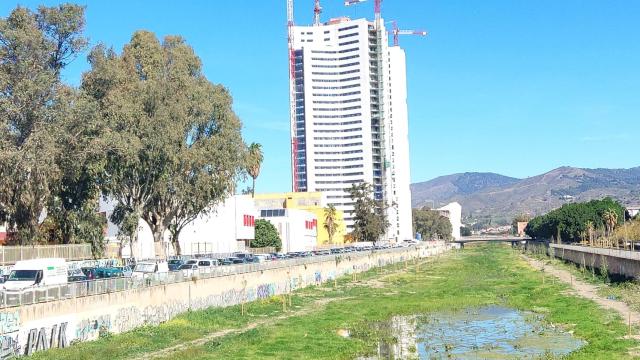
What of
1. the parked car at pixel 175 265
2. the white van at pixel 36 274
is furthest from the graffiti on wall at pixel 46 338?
the parked car at pixel 175 265

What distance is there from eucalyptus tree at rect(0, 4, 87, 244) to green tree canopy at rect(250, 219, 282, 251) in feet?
243

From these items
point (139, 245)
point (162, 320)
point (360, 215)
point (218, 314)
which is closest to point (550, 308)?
point (218, 314)

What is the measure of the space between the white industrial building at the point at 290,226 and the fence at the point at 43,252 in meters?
80.6

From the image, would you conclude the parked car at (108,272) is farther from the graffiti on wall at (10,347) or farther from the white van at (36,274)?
the graffiti on wall at (10,347)

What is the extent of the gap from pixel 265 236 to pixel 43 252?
76515 millimetres

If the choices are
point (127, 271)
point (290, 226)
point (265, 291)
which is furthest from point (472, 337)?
point (290, 226)

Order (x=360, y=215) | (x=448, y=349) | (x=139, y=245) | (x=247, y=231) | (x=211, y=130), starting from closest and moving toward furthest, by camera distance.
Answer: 1. (x=448, y=349)
2. (x=211, y=130)
3. (x=139, y=245)
4. (x=247, y=231)
5. (x=360, y=215)

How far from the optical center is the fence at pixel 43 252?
61281mm

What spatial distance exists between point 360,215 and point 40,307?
160865 millimetres

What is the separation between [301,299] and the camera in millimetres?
76250

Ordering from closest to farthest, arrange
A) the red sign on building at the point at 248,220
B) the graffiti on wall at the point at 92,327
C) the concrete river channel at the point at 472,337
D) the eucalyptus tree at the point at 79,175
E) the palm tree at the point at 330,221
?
the graffiti on wall at the point at 92,327 < the concrete river channel at the point at 472,337 < the eucalyptus tree at the point at 79,175 < the red sign on building at the point at 248,220 < the palm tree at the point at 330,221

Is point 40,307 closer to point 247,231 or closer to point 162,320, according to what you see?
point 162,320

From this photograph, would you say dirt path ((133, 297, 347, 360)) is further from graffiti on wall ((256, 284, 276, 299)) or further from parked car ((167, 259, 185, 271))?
parked car ((167, 259, 185, 271))

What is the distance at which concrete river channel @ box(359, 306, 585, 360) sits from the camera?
4341 centimetres
